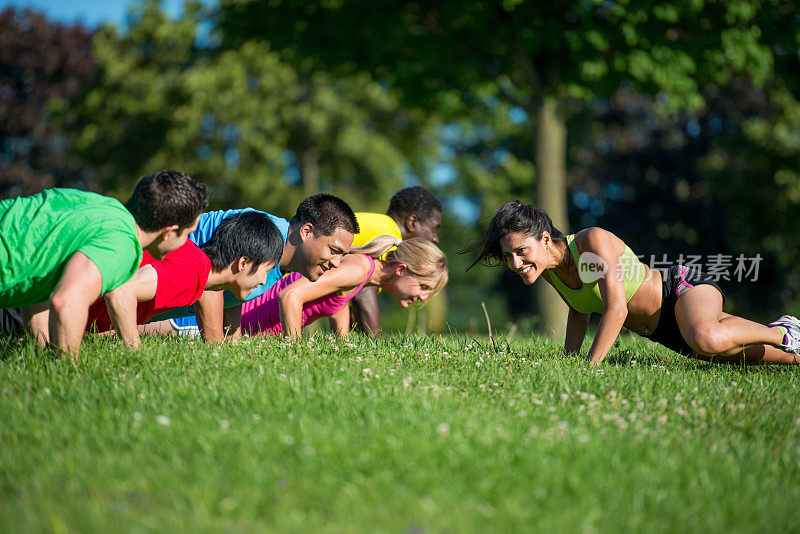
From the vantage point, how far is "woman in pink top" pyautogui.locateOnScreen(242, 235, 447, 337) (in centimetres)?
695

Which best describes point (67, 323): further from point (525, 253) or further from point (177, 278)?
point (525, 253)

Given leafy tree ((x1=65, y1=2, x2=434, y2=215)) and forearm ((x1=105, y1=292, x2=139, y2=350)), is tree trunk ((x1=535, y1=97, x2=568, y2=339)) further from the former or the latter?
leafy tree ((x1=65, y1=2, x2=434, y2=215))

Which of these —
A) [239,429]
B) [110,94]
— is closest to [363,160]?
[110,94]

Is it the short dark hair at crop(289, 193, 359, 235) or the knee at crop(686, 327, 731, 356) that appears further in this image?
the short dark hair at crop(289, 193, 359, 235)

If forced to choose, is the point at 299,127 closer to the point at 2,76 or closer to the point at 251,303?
the point at 2,76

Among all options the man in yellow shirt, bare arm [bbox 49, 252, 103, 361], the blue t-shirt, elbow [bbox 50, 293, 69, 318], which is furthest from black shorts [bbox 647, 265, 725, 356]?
elbow [bbox 50, 293, 69, 318]

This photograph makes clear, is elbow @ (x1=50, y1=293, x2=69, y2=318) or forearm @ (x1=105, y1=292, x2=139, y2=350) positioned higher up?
elbow @ (x1=50, y1=293, x2=69, y2=318)

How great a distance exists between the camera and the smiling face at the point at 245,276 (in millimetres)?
5750

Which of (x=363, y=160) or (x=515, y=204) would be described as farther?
(x=363, y=160)

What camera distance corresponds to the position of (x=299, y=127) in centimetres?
2453

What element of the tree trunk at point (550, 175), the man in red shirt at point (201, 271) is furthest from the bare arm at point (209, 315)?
the tree trunk at point (550, 175)

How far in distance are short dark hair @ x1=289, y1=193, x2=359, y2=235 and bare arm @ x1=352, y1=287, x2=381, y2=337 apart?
5.65 ft

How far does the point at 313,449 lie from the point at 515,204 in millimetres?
3488

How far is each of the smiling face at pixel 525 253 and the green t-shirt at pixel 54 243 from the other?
3.03 m
